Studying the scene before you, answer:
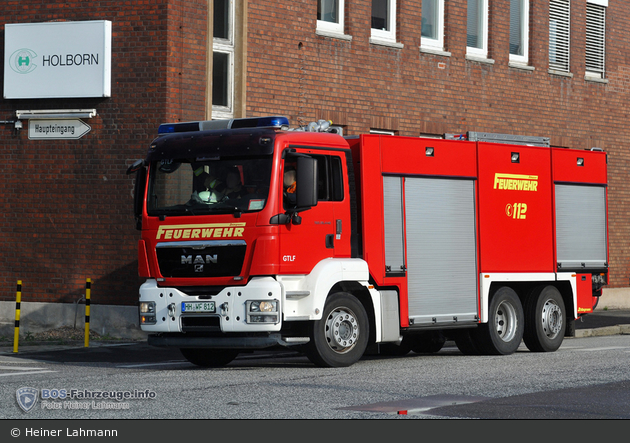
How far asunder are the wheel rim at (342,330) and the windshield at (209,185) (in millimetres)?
1692

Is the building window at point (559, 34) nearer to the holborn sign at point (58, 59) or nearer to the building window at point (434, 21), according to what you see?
the building window at point (434, 21)

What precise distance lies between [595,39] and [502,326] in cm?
1475

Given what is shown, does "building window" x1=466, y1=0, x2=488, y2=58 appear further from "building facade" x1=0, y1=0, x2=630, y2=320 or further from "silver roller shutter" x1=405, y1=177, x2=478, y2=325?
"silver roller shutter" x1=405, y1=177, x2=478, y2=325

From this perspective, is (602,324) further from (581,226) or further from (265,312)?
(265,312)

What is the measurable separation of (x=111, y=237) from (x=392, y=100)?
7259 mm

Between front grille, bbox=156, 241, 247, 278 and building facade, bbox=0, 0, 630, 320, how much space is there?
18.9 feet

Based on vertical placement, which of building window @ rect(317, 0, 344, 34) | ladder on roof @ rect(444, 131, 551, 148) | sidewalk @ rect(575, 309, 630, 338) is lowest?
sidewalk @ rect(575, 309, 630, 338)

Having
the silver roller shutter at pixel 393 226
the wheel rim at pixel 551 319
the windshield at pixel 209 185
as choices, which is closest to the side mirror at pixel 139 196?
the windshield at pixel 209 185

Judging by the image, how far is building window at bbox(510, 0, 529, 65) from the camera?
2545 cm

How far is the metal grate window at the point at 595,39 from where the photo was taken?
27.4 metres

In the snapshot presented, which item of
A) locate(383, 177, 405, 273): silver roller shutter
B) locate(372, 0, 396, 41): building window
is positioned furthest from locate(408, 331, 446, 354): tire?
locate(372, 0, 396, 41): building window

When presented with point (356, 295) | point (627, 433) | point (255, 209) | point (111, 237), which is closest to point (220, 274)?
point (255, 209)

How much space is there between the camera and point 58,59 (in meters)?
18.7

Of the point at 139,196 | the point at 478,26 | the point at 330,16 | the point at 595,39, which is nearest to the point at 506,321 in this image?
the point at 139,196
